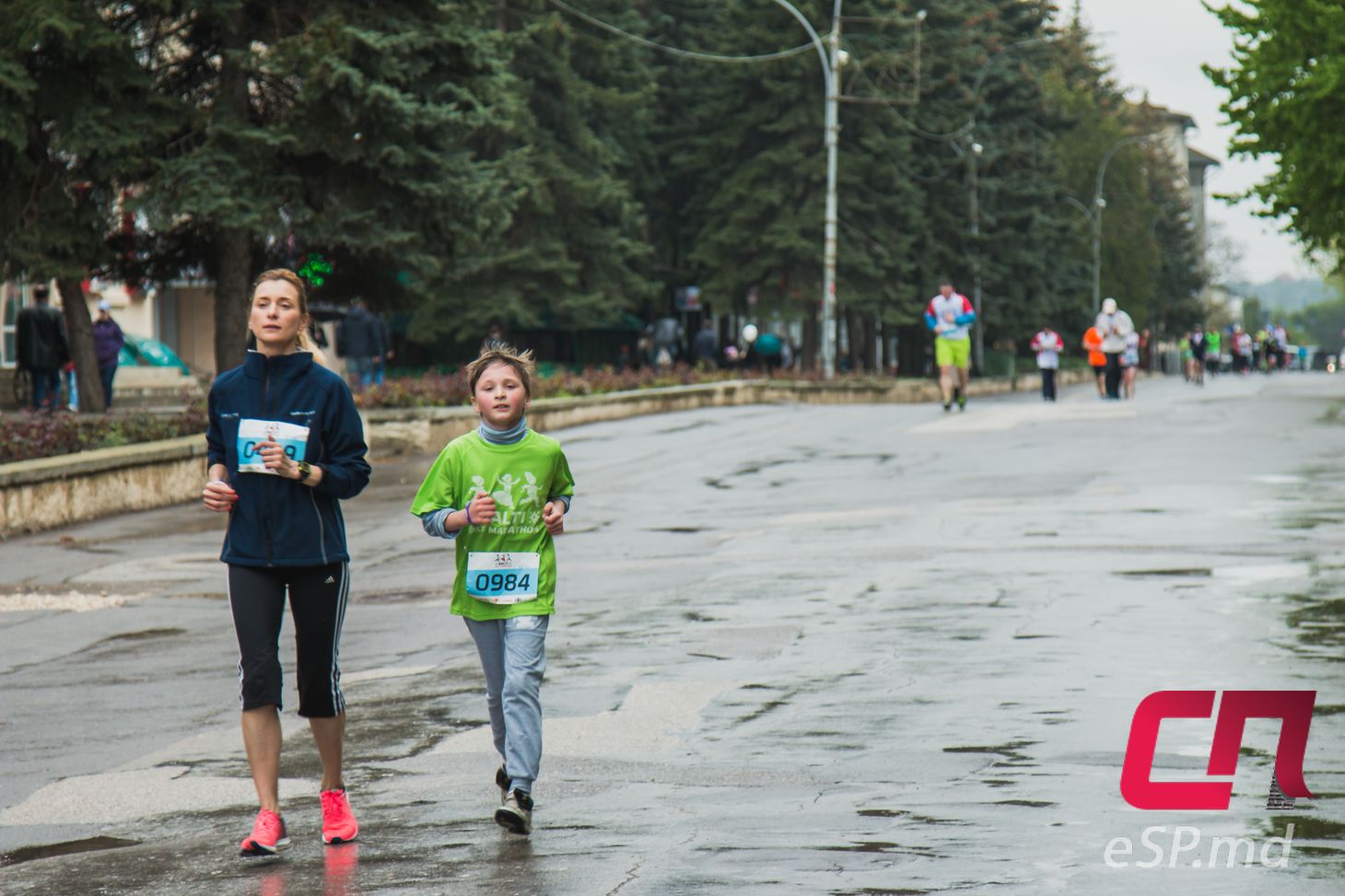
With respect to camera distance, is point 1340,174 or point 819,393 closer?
point 1340,174

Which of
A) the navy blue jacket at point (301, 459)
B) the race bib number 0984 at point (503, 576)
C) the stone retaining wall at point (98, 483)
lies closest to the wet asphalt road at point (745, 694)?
the stone retaining wall at point (98, 483)

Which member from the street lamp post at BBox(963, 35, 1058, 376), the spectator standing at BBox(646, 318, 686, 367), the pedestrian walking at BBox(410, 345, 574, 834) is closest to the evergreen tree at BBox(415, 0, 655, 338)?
the spectator standing at BBox(646, 318, 686, 367)

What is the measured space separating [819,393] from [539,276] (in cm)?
780

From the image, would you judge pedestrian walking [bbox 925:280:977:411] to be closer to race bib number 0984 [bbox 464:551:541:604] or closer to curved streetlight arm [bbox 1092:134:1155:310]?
race bib number 0984 [bbox 464:551:541:604]

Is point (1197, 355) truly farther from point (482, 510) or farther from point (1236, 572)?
point (482, 510)

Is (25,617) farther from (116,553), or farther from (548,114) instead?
(548,114)

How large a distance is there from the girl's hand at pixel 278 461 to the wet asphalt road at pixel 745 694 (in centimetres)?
111

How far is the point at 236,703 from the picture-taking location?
923 centimetres

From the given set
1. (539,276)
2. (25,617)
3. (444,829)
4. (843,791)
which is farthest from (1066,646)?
(539,276)

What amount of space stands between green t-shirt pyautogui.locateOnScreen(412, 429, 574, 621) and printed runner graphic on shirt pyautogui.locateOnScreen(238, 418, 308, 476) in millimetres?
409

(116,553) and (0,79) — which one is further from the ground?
(0,79)

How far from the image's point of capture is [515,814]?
6.01 metres

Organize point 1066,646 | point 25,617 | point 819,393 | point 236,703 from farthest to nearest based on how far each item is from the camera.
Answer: point 819,393
point 25,617
point 1066,646
point 236,703

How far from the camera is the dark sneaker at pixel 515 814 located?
6.02 meters
